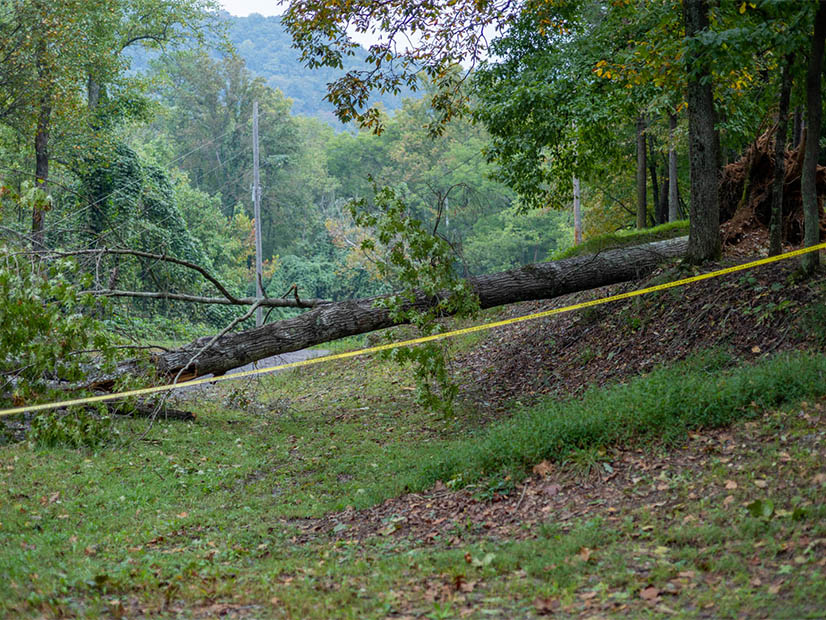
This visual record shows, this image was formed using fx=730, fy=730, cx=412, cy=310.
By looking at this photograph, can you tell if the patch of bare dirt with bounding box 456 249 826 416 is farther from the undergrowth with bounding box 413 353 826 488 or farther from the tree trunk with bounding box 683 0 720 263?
the undergrowth with bounding box 413 353 826 488

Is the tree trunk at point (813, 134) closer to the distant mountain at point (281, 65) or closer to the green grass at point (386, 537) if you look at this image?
the green grass at point (386, 537)

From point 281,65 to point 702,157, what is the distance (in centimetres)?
13109

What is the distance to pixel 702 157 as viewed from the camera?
9.38 metres

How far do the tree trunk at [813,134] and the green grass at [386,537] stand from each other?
171 centimetres

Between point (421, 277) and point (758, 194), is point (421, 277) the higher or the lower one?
the lower one

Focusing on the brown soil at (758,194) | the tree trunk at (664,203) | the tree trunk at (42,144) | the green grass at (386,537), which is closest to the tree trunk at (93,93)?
the tree trunk at (42,144)

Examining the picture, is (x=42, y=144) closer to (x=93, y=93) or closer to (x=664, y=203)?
(x=93, y=93)

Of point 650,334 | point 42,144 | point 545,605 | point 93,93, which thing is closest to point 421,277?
point 650,334

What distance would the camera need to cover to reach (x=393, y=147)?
5434 centimetres

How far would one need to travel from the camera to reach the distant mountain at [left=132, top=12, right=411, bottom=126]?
116875mm

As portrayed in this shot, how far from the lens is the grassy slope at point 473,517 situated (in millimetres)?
4160

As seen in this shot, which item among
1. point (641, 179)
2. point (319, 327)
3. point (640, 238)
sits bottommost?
point (319, 327)

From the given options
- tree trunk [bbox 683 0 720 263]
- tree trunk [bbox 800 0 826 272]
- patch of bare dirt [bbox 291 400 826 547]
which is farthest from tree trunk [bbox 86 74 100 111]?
tree trunk [bbox 800 0 826 272]

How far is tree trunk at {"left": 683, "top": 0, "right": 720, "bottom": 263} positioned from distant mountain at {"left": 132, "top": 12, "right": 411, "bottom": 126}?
101 metres
